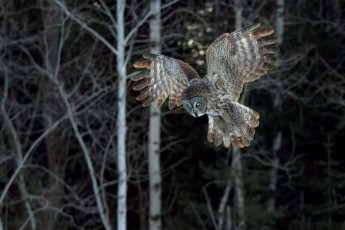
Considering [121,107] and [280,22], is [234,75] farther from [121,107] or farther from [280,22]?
[280,22]

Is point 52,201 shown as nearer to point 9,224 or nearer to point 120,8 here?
point 9,224

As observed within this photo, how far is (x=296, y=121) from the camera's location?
37.8 feet

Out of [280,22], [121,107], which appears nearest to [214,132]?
[121,107]

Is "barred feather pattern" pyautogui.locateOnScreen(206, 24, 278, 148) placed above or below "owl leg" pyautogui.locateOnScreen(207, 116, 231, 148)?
above

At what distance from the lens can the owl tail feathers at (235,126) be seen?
264 cm

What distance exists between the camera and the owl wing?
9.50 feet

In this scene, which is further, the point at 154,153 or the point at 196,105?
the point at 154,153

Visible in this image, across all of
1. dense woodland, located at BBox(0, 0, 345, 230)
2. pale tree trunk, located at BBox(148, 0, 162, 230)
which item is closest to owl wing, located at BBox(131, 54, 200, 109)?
pale tree trunk, located at BBox(148, 0, 162, 230)

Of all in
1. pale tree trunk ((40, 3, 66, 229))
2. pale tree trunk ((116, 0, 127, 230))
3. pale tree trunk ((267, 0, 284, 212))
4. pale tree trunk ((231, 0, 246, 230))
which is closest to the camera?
pale tree trunk ((116, 0, 127, 230))

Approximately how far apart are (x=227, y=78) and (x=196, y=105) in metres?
0.31

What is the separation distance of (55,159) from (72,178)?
219 centimetres

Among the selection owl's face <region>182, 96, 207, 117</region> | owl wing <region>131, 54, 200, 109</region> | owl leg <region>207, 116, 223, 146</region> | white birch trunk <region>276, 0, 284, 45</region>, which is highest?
white birch trunk <region>276, 0, 284, 45</region>

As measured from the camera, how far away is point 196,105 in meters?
2.44

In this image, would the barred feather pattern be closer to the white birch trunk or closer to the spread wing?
the spread wing
